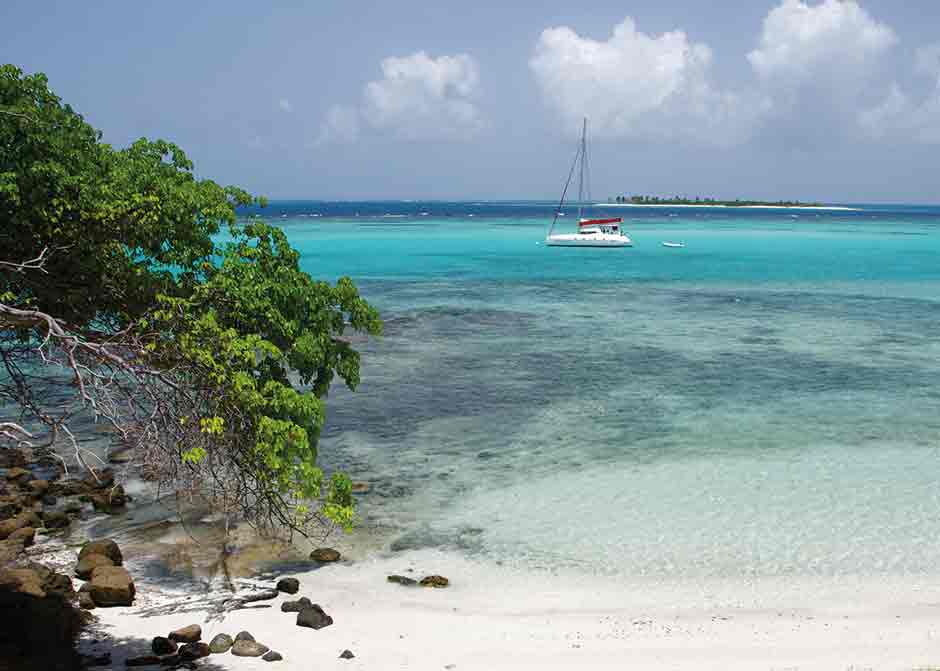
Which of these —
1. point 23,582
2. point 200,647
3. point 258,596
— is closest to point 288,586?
point 258,596

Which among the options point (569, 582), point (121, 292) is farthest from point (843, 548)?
point (121, 292)

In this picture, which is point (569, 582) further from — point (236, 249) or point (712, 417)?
point (712, 417)

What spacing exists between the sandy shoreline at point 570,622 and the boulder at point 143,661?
152 mm

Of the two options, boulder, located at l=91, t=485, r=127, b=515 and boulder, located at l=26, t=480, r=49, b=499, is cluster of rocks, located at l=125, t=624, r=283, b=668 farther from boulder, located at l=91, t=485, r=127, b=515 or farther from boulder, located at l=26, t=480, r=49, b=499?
boulder, located at l=26, t=480, r=49, b=499

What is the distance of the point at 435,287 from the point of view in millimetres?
50719

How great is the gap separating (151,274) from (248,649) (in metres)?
4.41

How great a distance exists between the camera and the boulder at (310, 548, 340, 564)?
514 inches

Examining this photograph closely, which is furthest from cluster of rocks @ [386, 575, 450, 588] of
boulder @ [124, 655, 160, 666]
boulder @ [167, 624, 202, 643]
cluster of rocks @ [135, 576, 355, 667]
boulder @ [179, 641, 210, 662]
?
boulder @ [124, 655, 160, 666]

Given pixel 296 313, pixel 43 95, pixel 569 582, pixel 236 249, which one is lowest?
pixel 569 582

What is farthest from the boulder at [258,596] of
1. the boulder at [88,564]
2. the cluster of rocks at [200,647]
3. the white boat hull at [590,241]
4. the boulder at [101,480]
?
the white boat hull at [590,241]

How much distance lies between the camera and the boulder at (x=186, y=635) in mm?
10281

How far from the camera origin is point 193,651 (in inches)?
392

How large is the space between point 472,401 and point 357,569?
34.1 feet

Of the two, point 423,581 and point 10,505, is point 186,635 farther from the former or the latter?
point 10,505
